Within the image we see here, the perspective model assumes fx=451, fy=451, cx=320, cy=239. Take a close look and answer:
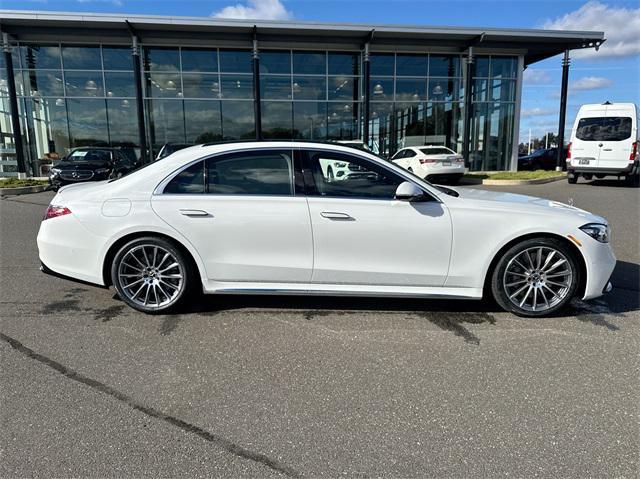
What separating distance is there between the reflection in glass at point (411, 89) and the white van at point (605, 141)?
8.98m

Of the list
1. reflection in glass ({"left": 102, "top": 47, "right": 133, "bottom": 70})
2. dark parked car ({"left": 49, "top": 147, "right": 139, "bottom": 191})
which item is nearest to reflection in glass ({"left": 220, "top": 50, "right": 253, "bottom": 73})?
→ reflection in glass ({"left": 102, "top": 47, "right": 133, "bottom": 70})

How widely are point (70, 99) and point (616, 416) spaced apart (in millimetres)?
25117

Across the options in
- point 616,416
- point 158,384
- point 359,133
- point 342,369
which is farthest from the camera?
point 359,133

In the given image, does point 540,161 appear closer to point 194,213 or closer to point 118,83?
point 118,83

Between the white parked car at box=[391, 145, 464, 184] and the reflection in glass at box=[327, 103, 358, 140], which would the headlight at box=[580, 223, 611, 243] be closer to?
the white parked car at box=[391, 145, 464, 184]

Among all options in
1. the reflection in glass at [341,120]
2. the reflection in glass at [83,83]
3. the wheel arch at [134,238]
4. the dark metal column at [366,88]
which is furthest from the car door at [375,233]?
the reflection in glass at [83,83]

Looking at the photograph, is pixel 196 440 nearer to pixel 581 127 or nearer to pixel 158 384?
pixel 158 384

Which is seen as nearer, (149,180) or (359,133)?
(149,180)

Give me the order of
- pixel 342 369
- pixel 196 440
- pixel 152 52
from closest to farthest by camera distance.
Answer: pixel 196 440
pixel 342 369
pixel 152 52

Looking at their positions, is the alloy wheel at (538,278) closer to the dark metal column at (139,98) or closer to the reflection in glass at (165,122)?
the dark metal column at (139,98)

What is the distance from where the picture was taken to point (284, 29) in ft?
66.1

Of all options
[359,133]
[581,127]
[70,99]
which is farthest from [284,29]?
[581,127]

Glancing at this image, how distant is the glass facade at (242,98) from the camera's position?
22.0 metres

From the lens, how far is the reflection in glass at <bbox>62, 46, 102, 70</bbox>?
2173cm
